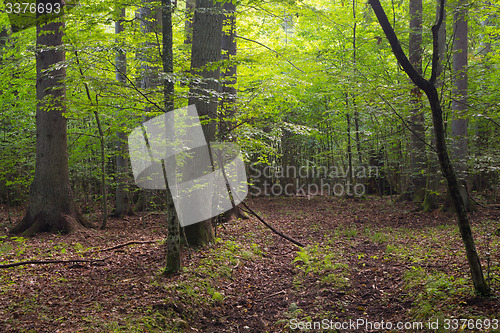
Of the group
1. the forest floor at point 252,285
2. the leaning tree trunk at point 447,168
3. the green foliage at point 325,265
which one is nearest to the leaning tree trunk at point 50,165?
the forest floor at point 252,285

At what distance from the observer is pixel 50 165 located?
8.05 m

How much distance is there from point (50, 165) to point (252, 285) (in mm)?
5755

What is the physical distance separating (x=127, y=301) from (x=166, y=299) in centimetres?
51

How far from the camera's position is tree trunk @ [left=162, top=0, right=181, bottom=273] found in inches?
205

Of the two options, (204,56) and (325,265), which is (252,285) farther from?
(204,56)

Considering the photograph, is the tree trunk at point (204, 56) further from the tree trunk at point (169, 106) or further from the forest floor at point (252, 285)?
the tree trunk at point (169, 106)

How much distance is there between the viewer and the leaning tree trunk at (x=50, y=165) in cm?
777

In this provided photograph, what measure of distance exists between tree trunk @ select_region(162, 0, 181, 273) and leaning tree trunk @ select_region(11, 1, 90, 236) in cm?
385

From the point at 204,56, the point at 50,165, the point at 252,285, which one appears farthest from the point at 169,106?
the point at 50,165

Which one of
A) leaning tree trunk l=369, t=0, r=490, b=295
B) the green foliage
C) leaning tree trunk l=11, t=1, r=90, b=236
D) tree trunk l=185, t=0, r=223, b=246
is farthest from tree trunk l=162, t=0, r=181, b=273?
leaning tree trunk l=11, t=1, r=90, b=236

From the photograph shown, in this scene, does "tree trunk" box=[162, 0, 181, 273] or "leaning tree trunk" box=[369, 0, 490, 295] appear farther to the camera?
"tree trunk" box=[162, 0, 181, 273]

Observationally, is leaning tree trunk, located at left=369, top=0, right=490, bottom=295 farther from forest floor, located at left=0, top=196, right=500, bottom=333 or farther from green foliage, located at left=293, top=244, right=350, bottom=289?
green foliage, located at left=293, top=244, right=350, bottom=289

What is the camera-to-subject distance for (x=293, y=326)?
4293 mm

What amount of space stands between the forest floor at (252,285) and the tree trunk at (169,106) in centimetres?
29
